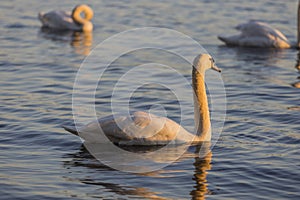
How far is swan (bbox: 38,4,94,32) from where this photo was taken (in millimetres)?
19953

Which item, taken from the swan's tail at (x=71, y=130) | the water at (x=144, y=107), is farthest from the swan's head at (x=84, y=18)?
the swan's tail at (x=71, y=130)

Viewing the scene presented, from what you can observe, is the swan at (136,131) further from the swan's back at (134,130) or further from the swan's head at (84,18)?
the swan's head at (84,18)

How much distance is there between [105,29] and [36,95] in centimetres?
777

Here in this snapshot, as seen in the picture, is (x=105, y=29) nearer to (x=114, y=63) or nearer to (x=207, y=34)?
(x=207, y=34)

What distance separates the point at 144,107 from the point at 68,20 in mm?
9428

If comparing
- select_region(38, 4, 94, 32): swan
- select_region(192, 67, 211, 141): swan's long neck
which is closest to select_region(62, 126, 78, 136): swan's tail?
select_region(192, 67, 211, 141): swan's long neck

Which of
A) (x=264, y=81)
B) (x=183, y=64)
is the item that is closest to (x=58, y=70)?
(x=183, y=64)

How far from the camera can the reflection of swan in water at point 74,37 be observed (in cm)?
1761

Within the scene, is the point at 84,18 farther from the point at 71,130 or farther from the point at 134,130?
the point at 134,130

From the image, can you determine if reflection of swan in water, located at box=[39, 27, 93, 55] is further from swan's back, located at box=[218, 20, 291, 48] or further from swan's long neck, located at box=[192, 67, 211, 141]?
swan's long neck, located at box=[192, 67, 211, 141]

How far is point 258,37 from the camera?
17891mm

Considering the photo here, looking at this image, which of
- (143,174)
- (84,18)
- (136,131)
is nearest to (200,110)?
(136,131)

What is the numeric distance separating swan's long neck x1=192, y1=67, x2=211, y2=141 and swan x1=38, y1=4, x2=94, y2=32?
1047 centimetres

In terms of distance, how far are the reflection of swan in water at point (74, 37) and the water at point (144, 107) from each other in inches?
2.2
